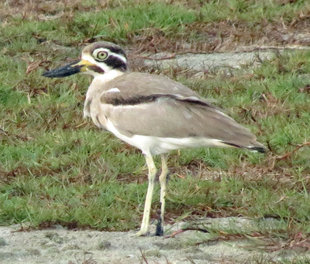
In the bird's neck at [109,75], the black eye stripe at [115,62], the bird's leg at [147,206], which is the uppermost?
the black eye stripe at [115,62]

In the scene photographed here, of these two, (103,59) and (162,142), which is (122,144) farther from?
(162,142)

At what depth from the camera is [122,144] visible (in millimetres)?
9281

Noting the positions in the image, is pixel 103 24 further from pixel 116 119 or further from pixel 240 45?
pixel 116 119

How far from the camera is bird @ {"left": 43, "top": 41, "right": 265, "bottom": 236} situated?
7.15m

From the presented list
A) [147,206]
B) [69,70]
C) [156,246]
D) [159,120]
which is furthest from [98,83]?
[156,246]

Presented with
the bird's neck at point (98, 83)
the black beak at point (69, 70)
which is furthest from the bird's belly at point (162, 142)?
the black beak at point (69, 70)

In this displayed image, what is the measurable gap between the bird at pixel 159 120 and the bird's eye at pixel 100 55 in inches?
11.1

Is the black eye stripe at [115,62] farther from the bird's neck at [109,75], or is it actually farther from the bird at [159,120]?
the bird at [159,120]

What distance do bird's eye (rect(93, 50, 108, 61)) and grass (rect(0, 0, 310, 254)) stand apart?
3.23 feet

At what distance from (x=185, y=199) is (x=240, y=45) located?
14.6ft

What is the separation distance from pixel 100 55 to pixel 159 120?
894 mm

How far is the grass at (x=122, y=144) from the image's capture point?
7.87 metres

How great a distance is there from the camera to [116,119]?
24.3ft

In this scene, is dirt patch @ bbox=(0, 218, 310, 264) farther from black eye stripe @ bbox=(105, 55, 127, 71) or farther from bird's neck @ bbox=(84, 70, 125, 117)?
black eye stripe @ bbox=(105, 55, 127, 71)
